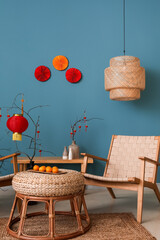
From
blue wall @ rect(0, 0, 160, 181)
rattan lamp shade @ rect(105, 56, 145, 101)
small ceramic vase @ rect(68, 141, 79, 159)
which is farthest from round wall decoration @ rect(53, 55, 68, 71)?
small ceramic vase @ rect(68, 141, 79, 159)

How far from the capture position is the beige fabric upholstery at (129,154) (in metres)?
3.09

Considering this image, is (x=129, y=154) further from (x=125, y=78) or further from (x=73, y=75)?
(x=73, y=75)

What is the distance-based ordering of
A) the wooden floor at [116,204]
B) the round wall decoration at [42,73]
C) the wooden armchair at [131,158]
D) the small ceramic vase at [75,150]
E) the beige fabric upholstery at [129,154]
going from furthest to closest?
the round wall decoration at [42,73] < the small ceramic vase at [75,150] < the beige fabric upholstery at [129,154] < the wooden armchair at [131,158] < the wooden floor at [116,204]

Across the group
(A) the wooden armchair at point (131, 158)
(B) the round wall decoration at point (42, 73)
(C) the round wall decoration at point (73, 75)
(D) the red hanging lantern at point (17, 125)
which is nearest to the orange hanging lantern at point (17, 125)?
(D) the red hanging lantern at point (17, 125)

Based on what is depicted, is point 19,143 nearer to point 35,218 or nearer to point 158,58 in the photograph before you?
point 35,218

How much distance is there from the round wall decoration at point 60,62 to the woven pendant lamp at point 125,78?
2.37 feet

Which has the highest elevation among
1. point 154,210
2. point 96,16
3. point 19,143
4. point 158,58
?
point 96,16

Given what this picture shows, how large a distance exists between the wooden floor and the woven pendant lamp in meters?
1.21

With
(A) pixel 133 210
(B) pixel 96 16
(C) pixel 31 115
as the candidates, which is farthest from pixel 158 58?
(A) pixel 133 210

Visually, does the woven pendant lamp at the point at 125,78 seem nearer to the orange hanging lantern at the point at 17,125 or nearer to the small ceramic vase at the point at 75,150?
the small ceramic vase at the point at 75,150

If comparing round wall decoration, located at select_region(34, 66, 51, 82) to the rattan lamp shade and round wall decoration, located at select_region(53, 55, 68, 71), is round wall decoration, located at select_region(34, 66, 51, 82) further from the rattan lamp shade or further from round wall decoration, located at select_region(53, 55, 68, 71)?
the rattan lamp shade

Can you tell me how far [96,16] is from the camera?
4.10 m

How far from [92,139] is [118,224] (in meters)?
1.75

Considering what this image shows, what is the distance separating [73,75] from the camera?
4.03 metres
